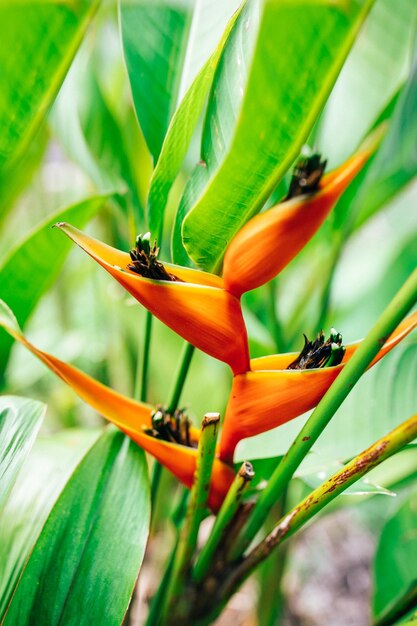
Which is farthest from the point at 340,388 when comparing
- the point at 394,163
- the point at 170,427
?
the point at 394,163

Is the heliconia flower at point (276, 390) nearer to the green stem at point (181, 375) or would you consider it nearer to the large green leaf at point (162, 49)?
the green stem at point (181, 375)

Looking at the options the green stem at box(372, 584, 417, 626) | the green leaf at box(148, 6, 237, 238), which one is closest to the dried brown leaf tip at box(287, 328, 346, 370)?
the green leaf at box(148, 6, 237, 238)

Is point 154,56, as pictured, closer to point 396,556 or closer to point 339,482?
point 339,482

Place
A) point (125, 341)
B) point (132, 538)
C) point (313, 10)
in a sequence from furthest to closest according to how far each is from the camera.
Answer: point (125, 341) → point (132, 538) → point (313, 10)

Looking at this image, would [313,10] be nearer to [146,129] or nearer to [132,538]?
[146,129]

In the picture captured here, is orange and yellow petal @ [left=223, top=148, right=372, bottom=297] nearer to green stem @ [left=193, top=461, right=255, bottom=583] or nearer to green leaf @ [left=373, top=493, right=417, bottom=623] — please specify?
green stem @ [left=193, top=461, right=255, bottom=583]

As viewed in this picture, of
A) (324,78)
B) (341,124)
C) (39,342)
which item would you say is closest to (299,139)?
(324,78)
